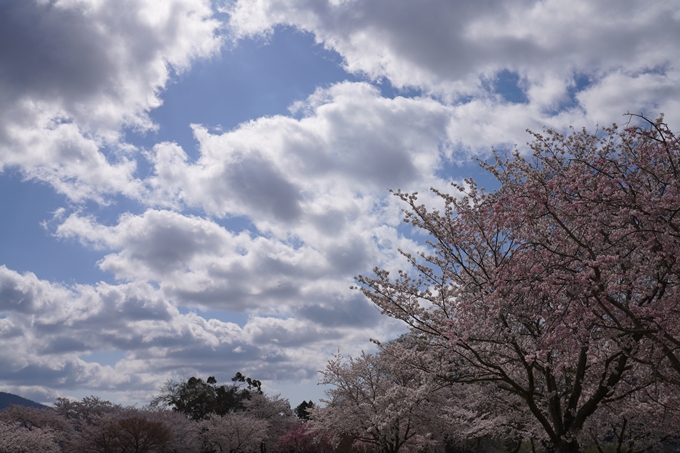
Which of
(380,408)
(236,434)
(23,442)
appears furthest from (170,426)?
(380,408)

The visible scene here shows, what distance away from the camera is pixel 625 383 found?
1117 cm

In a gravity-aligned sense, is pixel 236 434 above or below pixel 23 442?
below

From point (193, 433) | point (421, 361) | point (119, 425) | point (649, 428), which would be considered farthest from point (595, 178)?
point (193, 433)

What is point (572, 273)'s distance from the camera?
7.36 m

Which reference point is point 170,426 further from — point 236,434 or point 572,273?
point 572,273

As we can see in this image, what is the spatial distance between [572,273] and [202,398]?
219 feet

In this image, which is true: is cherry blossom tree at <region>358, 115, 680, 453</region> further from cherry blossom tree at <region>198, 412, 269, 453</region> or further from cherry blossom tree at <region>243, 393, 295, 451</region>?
cherry blossom tree at <region>243, 393, 295, 451</region>

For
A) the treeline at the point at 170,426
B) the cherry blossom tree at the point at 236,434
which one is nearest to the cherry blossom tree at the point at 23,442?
the treeline at the point at 170,426

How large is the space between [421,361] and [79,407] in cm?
4734

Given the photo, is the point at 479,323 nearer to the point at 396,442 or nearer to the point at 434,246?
the point at 434,246

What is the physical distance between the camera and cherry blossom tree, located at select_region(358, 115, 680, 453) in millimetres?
6887

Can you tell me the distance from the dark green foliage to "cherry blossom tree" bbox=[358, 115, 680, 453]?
57.5 meters

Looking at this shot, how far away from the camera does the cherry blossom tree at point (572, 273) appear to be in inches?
271

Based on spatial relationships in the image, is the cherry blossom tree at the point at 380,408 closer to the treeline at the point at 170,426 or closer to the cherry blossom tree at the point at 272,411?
the treeline at the point at 170,426
